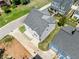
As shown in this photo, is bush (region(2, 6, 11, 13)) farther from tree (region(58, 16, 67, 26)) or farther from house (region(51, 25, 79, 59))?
house (region(51, 25, 79, 59))

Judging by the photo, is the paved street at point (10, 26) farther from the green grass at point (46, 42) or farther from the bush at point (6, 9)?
the green grass at point (46, 42)

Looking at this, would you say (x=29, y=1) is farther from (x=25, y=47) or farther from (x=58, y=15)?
(x=25, y=47)

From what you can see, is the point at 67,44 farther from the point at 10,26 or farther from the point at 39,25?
the point at 10,26

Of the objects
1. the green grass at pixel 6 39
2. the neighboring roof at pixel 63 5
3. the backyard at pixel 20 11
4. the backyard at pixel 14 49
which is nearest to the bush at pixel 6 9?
the backyard at pixel 20 11

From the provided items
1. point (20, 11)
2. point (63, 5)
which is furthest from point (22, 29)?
point (63, 5)

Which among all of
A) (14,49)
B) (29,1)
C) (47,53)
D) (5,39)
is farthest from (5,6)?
(47,53)

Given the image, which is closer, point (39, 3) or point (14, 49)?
point (14, 49)
